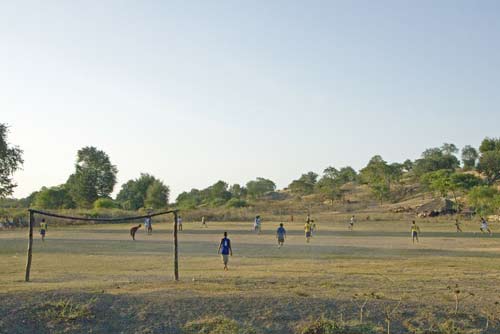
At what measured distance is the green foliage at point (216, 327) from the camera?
32.6ft

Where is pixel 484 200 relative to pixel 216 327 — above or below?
above

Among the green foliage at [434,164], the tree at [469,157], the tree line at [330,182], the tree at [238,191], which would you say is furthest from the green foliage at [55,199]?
the tree at [469,157]

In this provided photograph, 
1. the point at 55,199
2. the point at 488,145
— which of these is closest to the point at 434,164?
the point at 488,145

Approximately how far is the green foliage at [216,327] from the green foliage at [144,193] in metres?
99.6

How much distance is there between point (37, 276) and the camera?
1814cm

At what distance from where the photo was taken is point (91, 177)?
361 ft

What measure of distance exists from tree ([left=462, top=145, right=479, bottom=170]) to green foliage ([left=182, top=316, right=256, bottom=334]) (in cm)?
12517

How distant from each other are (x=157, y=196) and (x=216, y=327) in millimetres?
102136

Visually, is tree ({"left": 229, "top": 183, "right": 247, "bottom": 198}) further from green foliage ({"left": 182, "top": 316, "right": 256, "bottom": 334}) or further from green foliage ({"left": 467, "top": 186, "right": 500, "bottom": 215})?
green foliage ({"left": 182, "top": 316, "right": 256, "bottom": 334})

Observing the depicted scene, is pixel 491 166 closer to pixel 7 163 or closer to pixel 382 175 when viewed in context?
pixel 382 175

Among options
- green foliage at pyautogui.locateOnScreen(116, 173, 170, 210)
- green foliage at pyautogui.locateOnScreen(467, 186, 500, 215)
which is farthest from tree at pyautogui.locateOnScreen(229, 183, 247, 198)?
green foliage at pyautogui.locateOnScreen(467, 186, 500, 215)

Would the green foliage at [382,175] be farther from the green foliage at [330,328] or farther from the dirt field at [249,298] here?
the green foliage at [330,328]

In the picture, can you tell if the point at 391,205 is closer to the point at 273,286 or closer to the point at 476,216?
the point at 476,216

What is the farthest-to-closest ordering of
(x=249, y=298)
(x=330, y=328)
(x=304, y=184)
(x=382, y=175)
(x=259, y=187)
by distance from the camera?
1. (x=259, y=187)
2. (x=304, y=184)
3. (x=382, y=175)
4. (x=249, y=298)
5. (x=330, y=328)
